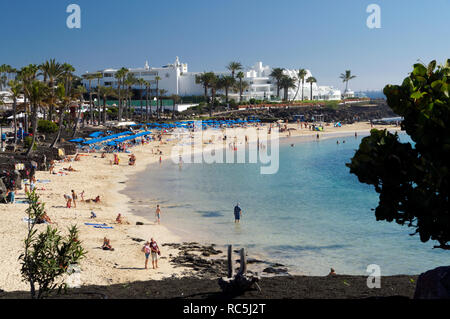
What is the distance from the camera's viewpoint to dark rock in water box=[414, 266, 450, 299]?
326 inches

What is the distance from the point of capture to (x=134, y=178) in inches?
1431

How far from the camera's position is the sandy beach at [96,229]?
15.1 metres

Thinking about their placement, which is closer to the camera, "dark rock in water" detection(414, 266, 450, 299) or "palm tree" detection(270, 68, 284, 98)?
"dark rock in water" detection(414, 266, 450, 299)

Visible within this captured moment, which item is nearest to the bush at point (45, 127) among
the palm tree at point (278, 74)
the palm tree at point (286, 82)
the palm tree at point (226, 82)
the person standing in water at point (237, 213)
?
the person standing in water at point (237, 213)

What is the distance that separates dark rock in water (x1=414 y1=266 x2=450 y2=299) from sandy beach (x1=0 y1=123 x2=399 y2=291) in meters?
9.15

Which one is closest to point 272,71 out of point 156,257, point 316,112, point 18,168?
point 316,112

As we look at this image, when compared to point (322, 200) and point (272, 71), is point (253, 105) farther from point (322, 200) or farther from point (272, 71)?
point (322, 200)

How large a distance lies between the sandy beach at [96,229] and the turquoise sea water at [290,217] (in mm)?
1604

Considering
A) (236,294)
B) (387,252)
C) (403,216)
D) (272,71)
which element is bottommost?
(387,252)

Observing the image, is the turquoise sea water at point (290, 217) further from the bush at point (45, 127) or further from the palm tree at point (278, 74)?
the palm tree at point (278, 74)

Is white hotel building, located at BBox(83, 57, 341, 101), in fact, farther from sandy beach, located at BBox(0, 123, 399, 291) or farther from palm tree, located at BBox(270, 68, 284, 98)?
sandy beach, located at BBox(0, 123, 399, 291)

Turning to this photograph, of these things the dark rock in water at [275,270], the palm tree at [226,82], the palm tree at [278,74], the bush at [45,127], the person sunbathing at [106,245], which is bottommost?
the dark rock in water at [275,270]

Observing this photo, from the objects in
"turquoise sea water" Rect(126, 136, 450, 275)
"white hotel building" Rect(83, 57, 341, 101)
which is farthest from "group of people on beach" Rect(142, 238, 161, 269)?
"white hotel building" Rect(83, 57, 341, 101)

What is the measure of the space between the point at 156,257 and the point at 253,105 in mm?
88855
